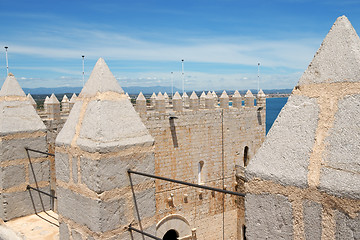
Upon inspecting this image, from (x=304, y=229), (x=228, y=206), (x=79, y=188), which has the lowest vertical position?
(x=228, y=206)

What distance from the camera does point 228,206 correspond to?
13.8m

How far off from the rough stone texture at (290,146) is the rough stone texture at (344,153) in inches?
2.9

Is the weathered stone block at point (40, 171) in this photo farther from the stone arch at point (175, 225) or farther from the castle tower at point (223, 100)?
the castle tower at point (223, 100)

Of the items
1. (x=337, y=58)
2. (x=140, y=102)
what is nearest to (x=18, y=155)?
(x=337, y=58)

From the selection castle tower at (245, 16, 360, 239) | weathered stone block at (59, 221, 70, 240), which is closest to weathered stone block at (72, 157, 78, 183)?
weathered stone block at (59, 221, 70, 240)

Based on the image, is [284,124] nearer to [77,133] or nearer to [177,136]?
[77,133]

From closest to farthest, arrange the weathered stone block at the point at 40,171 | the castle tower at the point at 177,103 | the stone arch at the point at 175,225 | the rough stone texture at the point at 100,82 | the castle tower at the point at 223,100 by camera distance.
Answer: the rough stone texture at the point at 100,82 → the weathered stone block at the point at 40,171 → the stone arch at the point at 175,225 → the castle tower at the point at 177,103 → the castle tower at the point at 223,100

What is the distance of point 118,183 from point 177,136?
9.44 meters

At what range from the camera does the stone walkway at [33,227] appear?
10.1 ft

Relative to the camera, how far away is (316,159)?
3.98 ft

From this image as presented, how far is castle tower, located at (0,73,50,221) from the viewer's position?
343 cm

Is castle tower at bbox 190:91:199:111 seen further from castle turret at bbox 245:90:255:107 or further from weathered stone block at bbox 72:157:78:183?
weathered stone block at bbox 72:157:78:183

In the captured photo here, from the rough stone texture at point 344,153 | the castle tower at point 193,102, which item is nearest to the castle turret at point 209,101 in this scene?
the castle tower at point 193,102

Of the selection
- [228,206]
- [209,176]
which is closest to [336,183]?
[209,176]
